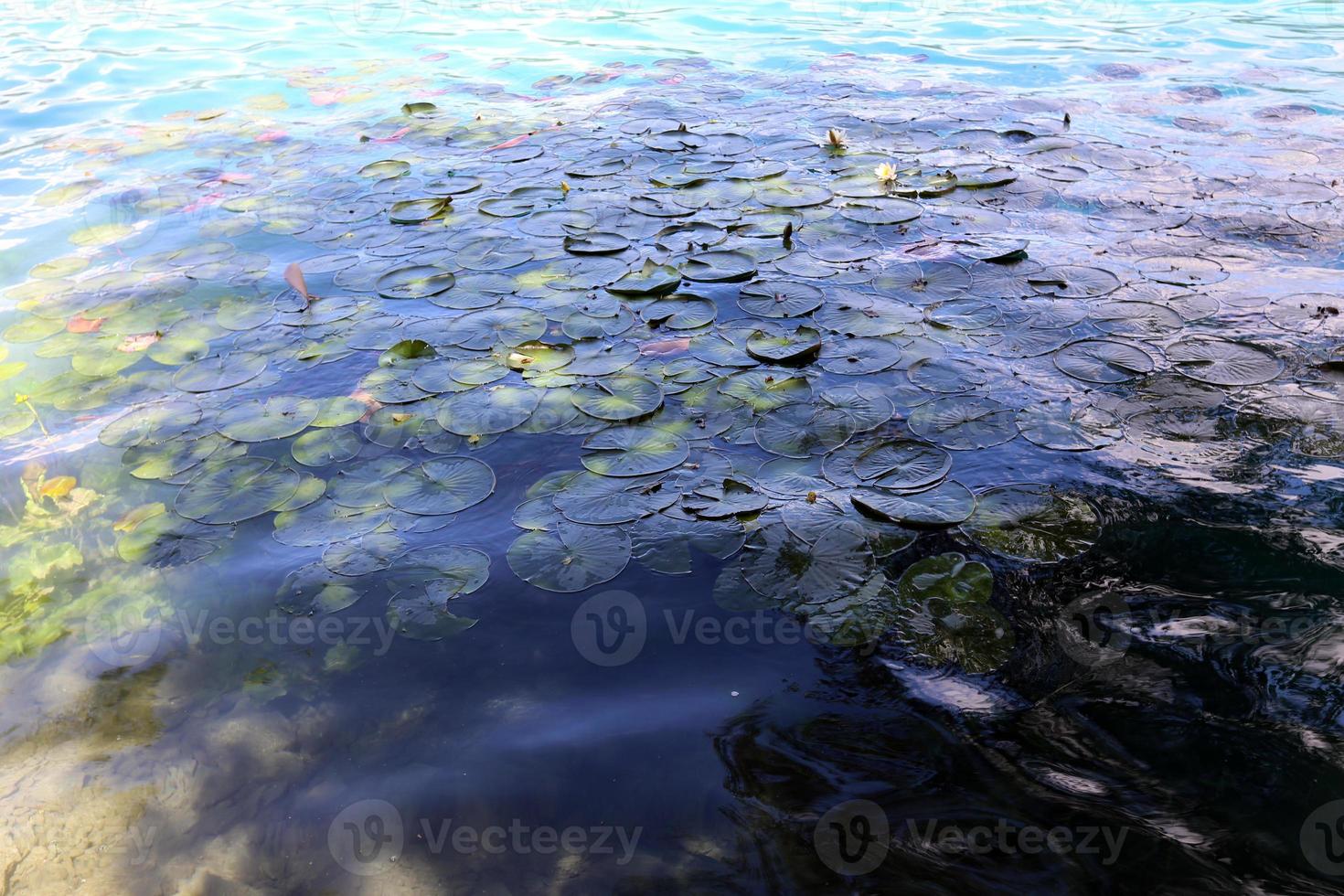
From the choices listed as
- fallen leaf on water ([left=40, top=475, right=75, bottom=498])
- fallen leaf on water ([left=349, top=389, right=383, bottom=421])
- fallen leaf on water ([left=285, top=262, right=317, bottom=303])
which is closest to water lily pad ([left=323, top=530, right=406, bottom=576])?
fallen leaf on water ([left=349, top=389, right=383, bottom=421])

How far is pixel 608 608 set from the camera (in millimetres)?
2174

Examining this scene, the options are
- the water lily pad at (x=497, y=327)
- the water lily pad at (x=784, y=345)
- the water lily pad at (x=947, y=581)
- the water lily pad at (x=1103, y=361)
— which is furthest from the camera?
the water lily pad at (x=497, y=327)

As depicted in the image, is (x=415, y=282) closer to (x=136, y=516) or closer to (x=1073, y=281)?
(x=136, y=516)

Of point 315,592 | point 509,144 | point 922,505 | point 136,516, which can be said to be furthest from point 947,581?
point 509,144

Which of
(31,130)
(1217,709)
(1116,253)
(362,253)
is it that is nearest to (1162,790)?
(1217,709)

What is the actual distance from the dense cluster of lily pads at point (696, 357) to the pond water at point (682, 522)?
0.06ft

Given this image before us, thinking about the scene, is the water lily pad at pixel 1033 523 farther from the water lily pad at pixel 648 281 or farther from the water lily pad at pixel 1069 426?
the water lily pad at pixel 648 281

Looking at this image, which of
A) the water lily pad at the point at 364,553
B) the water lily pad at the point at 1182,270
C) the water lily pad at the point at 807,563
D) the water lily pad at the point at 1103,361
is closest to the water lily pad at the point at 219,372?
the water lily pad at the point at 364,553

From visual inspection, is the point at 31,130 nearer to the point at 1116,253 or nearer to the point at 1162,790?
the point at 1116,253

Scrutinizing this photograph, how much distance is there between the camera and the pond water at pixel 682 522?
68.4 inches

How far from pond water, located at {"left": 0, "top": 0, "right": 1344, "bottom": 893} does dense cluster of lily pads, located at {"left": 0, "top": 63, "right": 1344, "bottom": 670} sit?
0.02 metres

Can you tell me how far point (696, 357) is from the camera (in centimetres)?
296

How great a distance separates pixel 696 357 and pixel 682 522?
2.59 feet

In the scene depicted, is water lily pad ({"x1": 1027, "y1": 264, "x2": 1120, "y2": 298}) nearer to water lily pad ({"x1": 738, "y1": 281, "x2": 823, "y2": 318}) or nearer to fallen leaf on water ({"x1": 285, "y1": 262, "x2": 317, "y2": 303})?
water lily pad ({"x1": 738, "y1": 281, "x2": 823, "y2": 318})
